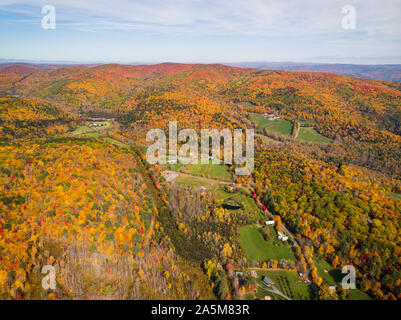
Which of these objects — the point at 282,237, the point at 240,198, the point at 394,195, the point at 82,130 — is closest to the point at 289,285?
the point at 282,237

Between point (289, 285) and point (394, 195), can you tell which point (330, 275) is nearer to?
point (289, 285)

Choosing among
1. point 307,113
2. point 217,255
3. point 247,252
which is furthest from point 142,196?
point 307,113

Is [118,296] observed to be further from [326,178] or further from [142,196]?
[326,178]

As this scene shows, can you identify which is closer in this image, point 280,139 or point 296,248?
point 296,248
